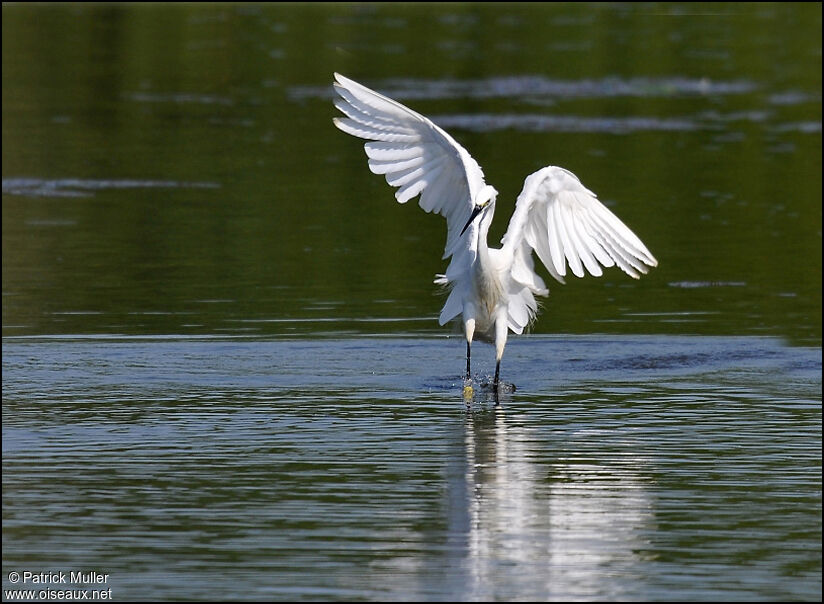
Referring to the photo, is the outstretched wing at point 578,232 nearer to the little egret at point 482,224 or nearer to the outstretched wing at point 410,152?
the little egret at point 482,224

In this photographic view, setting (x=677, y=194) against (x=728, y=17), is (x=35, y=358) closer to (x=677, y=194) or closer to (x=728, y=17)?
(x=677, y=194)

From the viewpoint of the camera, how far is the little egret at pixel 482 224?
13312 mm

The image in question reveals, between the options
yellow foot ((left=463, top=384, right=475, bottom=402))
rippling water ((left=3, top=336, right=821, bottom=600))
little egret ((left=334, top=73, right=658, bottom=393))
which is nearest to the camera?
rippling water ((left=3, top=336, right=821, bottom=600))

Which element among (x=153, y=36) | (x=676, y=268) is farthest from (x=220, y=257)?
(x=153, y=36)

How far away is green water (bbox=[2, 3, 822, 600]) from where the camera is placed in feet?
28.6

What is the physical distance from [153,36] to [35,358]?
102 feet

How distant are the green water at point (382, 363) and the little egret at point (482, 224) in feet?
1.89

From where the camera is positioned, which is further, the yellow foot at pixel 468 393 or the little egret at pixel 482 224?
the little egret at pixel 482 224

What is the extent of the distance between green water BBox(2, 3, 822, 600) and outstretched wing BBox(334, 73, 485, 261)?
1.31 meters

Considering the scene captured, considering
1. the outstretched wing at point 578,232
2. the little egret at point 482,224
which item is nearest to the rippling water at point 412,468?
the little egret at point 482,224

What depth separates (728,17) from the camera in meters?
53.0

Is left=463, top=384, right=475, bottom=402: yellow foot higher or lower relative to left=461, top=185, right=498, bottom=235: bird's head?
lower

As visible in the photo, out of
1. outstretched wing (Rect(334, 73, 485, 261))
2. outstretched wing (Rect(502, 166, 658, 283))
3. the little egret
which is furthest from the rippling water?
outstretched wing (Rect(334, 73, 485, 261))

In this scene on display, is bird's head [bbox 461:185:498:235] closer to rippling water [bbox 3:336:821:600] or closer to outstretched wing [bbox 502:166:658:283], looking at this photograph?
outstretched wing [bbox 502:166:658:283]
